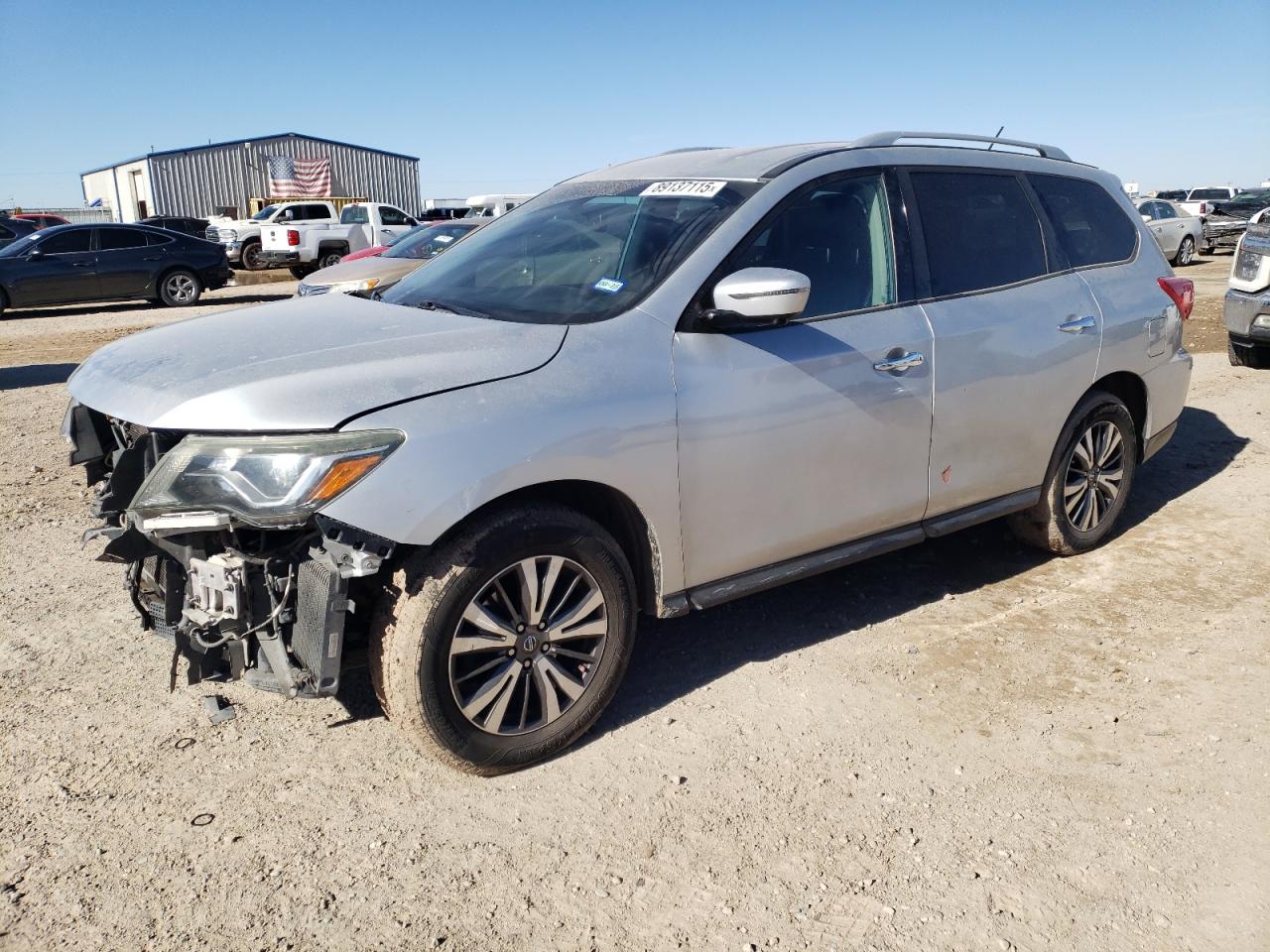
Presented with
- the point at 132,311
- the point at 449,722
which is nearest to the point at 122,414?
the point at 449,722

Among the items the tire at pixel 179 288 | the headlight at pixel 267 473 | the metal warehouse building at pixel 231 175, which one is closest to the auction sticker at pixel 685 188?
the headlight at pixel 267 473

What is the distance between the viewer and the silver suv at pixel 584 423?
2.80 metres

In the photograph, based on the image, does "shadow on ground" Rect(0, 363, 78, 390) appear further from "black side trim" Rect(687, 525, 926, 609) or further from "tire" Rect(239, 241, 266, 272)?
"tire" Rect(239, 241, 266, 272)

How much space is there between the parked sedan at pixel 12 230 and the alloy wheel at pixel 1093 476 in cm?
2145

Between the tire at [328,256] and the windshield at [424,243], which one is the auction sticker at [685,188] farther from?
the tire at [328,256]

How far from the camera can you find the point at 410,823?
2953 millimetres

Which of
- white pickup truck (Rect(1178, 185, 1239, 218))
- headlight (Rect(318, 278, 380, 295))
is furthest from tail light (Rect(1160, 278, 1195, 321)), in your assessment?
white pickup truck (Rect(1178, 185, 1239, 218))

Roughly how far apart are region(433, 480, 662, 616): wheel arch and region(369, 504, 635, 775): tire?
0.22ft

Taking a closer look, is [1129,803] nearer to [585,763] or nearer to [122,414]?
[585,763]

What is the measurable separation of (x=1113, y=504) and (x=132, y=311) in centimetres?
1759

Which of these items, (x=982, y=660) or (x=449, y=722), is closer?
(x=449, y=722)

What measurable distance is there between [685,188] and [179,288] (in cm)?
1721

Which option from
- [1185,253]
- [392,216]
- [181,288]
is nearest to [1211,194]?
[1185,253]

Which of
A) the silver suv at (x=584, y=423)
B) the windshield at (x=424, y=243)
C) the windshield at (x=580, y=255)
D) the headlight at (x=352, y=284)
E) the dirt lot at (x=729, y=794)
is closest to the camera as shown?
the dirt lot at (x=729, y=794)
